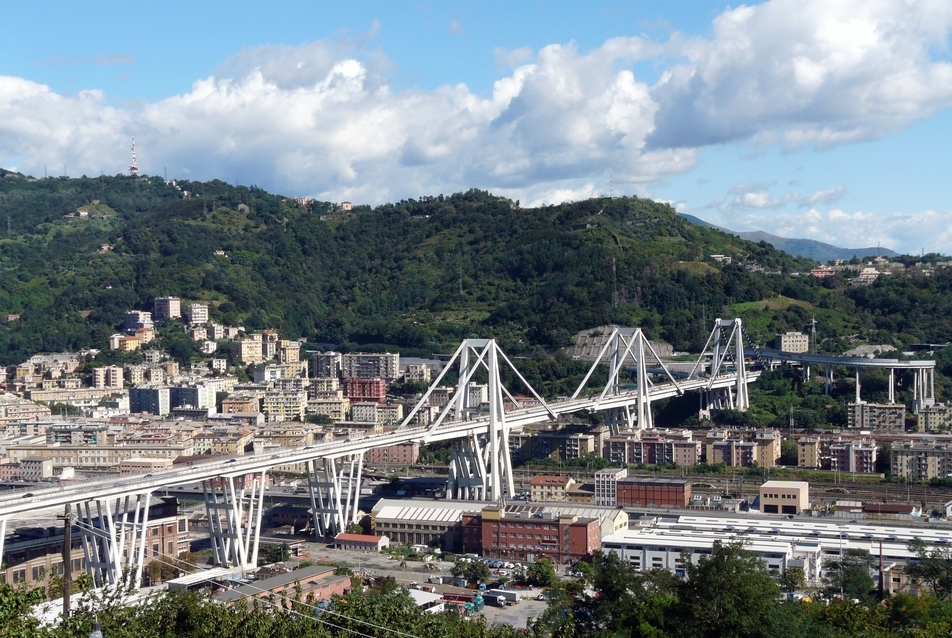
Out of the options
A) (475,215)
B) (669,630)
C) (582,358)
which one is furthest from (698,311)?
(669,630)

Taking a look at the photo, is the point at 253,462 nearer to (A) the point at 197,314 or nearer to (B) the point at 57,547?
(B) the point at 57,547

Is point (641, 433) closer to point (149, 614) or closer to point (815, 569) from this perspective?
point (815, 569)

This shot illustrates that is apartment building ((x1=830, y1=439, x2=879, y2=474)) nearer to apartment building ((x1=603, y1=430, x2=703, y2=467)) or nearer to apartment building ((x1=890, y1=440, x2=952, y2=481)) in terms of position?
apartment building ((x1=890, y1=440, x2=952, y2=481))

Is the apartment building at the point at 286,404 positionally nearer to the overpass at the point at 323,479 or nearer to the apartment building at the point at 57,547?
the overpass at the point at 323,479

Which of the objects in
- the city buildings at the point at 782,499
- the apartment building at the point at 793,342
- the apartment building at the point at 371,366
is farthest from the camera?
the apartment building at the point at 371,366

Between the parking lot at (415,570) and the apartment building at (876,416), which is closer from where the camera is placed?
the parking lot at (415,570)

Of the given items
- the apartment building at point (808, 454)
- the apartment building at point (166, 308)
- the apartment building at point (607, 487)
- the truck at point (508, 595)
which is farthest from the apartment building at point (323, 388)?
the truck at point (508, 595)

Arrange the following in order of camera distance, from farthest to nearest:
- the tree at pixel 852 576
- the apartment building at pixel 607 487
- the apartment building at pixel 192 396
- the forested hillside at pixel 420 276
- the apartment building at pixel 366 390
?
1. the forested hillside at pixel 420 276
2. the apartment building at pixel 192 396
3. the apartment building at pixel 366 390
4. the apartment building at pixel 607 487
5. the tree at pixel 852 576
